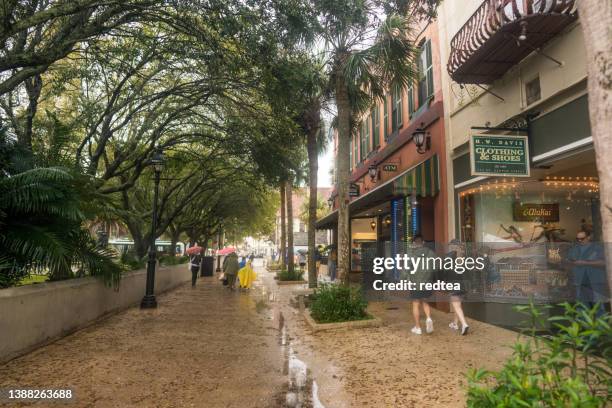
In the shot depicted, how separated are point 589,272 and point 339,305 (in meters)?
4.69

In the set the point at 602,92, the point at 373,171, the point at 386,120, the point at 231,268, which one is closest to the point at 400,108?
the point at 386,120

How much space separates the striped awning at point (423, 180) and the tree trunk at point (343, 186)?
1.95 meters

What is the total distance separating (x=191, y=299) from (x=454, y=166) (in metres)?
10.1

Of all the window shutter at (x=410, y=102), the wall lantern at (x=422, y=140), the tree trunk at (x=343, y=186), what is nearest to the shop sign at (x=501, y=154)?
the tree trunk at (x=343, y=186)

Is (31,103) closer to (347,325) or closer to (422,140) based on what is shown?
(347,325)

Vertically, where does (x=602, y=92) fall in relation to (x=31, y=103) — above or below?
below

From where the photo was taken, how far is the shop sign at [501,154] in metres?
7.41

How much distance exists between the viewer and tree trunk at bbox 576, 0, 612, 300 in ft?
8.78

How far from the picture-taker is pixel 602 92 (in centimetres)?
279

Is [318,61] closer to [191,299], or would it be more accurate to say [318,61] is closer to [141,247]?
[191,299]

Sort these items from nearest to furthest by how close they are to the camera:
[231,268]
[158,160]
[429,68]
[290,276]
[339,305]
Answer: [339,305] < [158,160] < [429,68] < [231,268] < [290,276]

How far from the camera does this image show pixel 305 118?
14805mm

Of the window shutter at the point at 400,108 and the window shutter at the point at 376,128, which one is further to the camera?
the window shutter at the point at 376,128

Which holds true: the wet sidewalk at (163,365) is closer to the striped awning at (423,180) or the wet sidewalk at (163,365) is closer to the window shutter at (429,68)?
the striped awning at (423,180)
